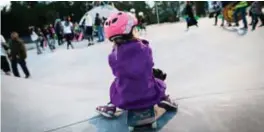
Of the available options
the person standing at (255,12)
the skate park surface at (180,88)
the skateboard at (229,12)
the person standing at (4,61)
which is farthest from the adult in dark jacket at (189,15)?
the person standing at (4,61)

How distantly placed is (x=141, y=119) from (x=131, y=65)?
292 millimetres

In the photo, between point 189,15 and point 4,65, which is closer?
point 189,15

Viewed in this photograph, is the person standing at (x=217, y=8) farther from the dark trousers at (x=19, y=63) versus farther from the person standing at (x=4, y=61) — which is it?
the person standing at (x=4, y=61)

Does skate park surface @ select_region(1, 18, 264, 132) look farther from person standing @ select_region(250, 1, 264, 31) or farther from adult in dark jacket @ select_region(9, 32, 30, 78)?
adult in dark jacket @ select_region(9, 32, 30, 78)

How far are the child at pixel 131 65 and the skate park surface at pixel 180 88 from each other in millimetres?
175

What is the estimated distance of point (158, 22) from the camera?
254 cm

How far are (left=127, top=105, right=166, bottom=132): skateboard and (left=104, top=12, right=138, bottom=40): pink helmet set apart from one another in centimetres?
43

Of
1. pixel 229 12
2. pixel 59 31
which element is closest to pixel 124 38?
pixel 229 12

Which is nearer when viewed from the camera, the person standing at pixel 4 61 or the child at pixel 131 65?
the child at pixel 131 65

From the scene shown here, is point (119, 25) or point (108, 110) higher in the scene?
point (119, 25)

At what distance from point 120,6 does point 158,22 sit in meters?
0.39

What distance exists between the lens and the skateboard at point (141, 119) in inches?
A: 74.4

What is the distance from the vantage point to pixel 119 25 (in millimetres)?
1850

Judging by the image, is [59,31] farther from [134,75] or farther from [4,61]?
[134,75]
